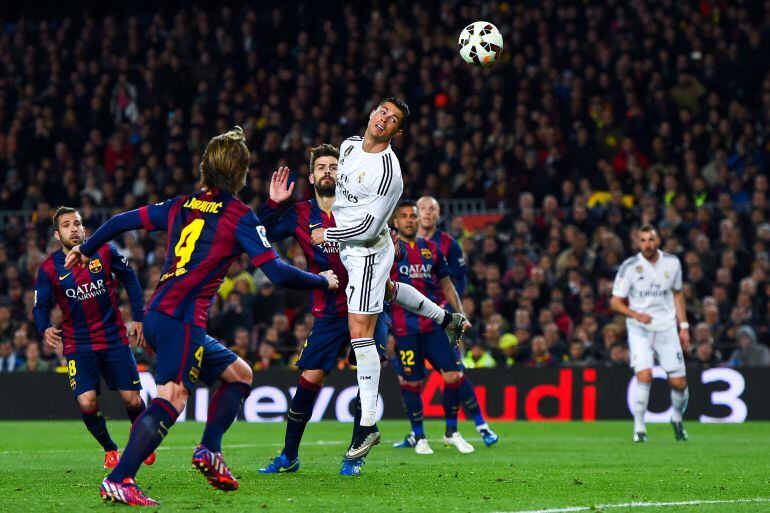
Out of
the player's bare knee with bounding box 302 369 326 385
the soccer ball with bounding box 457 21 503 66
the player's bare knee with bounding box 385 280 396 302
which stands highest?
the soccer ball with bounding box 457 21 503 66

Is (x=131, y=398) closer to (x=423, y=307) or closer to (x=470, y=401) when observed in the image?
(x=423, y=307)

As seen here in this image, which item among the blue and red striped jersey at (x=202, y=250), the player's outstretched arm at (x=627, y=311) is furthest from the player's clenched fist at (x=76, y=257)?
the player's outstretched arm at (x=627, y=311)

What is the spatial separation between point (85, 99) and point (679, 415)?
53.8 feet

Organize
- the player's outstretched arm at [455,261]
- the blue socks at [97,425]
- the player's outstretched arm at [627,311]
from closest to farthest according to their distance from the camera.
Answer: the blue socks at [97,425] < the player's outstretched arm at [455,261] < the player's outstretched arm at [627,311]

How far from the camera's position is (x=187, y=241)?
740 cm

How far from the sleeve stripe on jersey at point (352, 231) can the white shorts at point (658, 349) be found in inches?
264

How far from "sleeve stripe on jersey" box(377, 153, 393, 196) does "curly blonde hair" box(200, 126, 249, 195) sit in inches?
60.3

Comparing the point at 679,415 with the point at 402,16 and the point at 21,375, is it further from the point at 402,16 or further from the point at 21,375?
the point at 402,16

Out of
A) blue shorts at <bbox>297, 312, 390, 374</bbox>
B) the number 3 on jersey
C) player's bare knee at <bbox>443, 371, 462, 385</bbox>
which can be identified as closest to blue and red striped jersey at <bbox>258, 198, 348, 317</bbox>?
blue shorts at <bbox>297, 312, 390, 374</bbox>

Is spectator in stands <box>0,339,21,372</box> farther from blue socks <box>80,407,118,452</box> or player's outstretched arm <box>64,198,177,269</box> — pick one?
player's outstretched arm <box>64,198,177,269</box>

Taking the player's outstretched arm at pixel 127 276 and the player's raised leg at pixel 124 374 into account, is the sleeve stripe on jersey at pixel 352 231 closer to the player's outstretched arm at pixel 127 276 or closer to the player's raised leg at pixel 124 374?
the player's outstretched arm at pixel 127 276

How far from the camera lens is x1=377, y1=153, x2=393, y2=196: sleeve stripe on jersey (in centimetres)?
884

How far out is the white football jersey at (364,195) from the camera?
8820 mm

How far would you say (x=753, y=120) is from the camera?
21.3 metres
